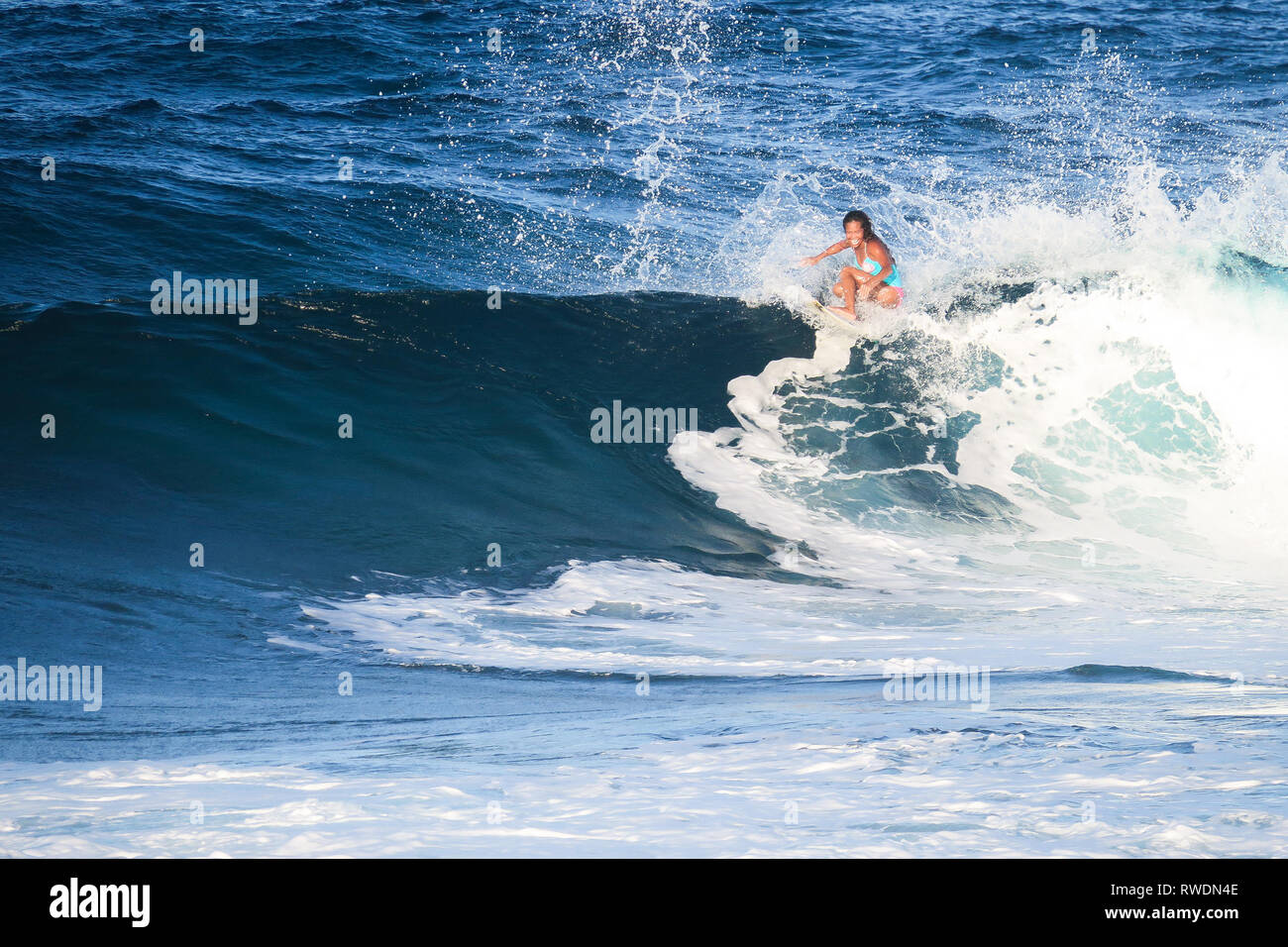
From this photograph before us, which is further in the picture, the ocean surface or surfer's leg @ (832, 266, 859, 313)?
surfer's leg @ (832, 266, 859, 313)

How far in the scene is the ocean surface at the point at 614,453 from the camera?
4.10 metres

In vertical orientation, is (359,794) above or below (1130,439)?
below

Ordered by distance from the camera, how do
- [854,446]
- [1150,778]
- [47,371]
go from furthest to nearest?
[854,446] → [47,371] → [1150,778]

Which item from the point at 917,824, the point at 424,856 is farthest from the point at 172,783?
the point at 917,824

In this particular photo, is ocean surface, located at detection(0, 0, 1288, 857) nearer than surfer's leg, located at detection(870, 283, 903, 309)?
Yes

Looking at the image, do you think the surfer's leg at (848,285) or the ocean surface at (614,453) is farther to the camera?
the surfer's leg at (848,285)

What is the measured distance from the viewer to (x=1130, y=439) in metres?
10.2

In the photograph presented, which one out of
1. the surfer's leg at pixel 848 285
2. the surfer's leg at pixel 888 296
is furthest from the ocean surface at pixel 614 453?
the surfer's leg at pixel 848 285

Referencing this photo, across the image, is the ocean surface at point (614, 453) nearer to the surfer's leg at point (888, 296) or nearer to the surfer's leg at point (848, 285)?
the surfer's leg at point (888, 296)

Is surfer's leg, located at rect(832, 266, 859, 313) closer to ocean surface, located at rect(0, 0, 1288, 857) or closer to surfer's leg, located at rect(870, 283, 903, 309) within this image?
surfer's leg, located at rect(870, 283, 903, 309)

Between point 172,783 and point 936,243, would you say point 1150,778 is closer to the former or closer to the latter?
point 172,783

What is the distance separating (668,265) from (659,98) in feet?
20.7

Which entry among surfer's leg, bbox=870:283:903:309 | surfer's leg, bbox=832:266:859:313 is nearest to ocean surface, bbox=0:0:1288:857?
surfer's leg, bbox=870:283:903:309

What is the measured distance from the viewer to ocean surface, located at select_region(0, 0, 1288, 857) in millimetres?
4102
